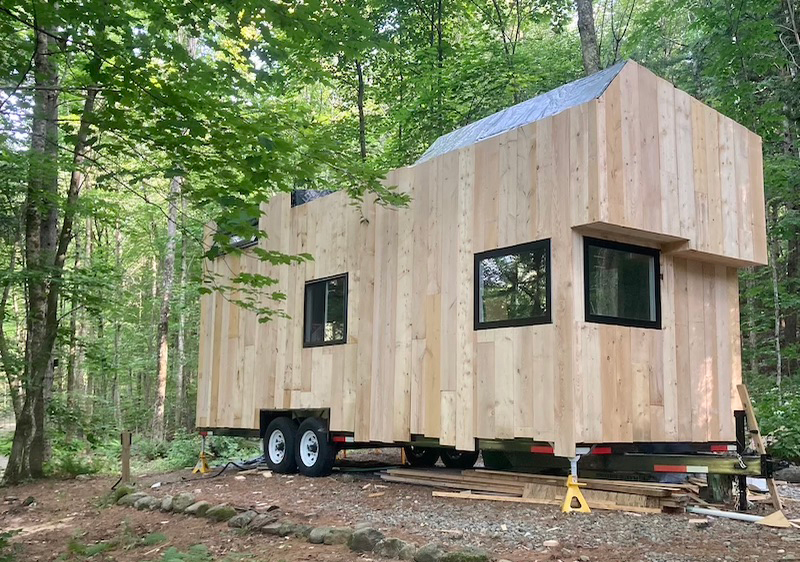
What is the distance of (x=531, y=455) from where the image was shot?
8.16 metres

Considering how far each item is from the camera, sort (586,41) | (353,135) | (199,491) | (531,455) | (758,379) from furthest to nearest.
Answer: (353,135), (758,379), (586,41), (199,491), (531,455)

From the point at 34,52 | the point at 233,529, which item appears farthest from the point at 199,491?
the point at 34,52

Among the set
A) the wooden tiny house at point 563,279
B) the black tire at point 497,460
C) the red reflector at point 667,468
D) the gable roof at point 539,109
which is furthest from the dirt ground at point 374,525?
the gable roof at point 539,109

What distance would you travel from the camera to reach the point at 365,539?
5398mm

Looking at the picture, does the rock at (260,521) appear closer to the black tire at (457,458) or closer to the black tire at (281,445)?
the black tire at (281,445)

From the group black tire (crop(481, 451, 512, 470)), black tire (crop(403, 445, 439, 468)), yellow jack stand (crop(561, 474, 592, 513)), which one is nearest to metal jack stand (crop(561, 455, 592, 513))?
yellow jack stand (crop(561, 474, 592, 513))

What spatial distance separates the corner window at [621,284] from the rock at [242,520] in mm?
3823

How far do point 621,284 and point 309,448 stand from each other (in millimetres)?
5286

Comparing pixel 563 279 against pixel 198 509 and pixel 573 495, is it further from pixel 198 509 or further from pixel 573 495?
pixel 198 509

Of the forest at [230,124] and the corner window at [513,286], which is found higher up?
the forest at [230,124]

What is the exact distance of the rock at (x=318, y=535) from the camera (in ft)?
19.1

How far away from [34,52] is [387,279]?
491 centimetres

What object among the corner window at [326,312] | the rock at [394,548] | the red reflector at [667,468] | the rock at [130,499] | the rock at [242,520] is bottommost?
the rock at [130,499]

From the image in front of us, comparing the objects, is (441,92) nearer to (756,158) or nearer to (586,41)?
(586,41)
